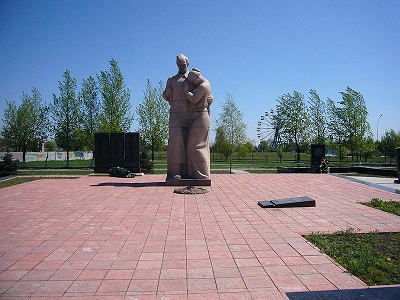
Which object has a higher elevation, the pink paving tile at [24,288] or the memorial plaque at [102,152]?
the memorial plaque at [102,152]

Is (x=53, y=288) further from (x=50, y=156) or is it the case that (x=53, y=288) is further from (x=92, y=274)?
(x=50, y=156)

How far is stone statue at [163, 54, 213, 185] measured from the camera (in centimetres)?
1020

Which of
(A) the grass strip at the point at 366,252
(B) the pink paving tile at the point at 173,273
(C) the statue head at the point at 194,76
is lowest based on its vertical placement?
(B) the pink paving tile at the point at 173,273

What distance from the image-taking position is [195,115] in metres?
10.3

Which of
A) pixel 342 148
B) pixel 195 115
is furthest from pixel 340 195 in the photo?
pixel 342 148

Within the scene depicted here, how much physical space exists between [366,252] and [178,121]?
730cm

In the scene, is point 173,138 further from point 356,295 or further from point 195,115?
point 356,295

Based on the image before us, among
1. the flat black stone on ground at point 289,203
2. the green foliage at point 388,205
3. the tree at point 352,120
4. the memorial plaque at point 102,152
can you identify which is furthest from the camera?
the tree at point 352,120

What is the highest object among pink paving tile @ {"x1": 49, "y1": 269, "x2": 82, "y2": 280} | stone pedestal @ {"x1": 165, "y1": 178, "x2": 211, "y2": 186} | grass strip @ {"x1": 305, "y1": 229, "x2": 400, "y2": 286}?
stone pedestal @ {"x1": 165, "y1": 178, "x2": 211, "y2": 186}

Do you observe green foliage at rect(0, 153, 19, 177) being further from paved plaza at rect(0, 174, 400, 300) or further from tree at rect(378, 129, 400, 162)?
tree at rect(378, 129, 400, 162)

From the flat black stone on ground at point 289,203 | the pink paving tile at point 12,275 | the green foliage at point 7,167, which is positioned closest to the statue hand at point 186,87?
the flat black stone on ground at point 289,203

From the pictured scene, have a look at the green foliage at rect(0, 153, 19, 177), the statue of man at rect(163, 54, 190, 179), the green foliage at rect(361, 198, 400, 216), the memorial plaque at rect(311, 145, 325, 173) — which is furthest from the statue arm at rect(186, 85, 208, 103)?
the green foliage at rect(0, 153, 19, 177)

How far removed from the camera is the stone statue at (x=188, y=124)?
33.4 ft

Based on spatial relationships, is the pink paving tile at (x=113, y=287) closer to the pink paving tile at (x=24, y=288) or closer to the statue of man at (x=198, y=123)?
the pink paving tile at (x=24, y=288)
